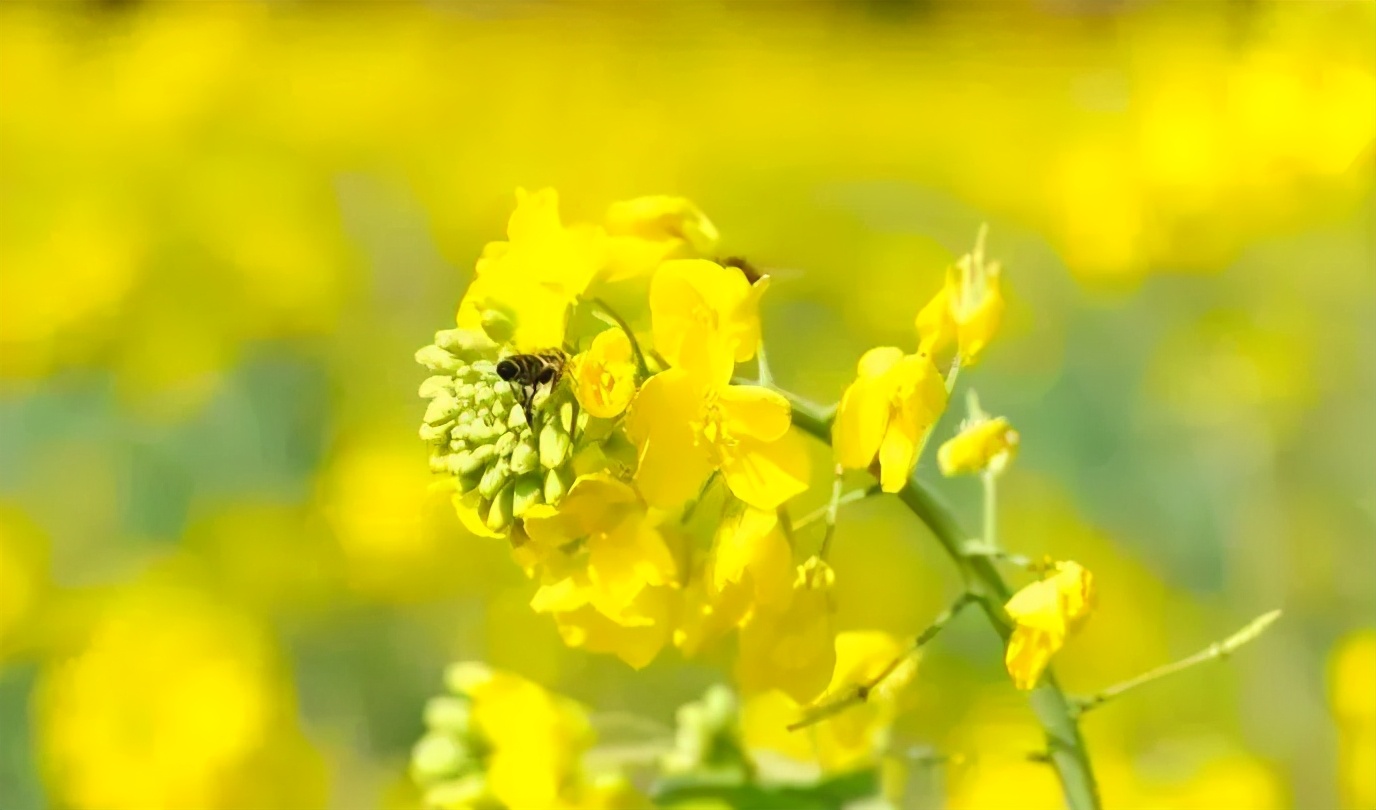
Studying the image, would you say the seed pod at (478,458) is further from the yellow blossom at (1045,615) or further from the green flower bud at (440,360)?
the yellow blossom at (1045,615)

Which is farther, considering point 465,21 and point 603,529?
point 465,21

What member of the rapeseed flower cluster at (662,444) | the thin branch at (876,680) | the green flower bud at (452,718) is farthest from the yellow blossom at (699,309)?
the green flower bud at (452,718)

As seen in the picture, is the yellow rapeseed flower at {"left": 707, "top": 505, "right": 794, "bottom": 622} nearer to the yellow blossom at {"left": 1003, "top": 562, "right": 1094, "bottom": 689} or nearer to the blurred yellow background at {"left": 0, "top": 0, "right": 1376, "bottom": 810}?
the yellow blossom at {"left": 1003, "top": 562, "right": 1094, "bottom": 689}

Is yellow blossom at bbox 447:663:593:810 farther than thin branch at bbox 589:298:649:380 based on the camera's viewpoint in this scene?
Yes

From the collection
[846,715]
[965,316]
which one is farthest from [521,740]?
[965,316]

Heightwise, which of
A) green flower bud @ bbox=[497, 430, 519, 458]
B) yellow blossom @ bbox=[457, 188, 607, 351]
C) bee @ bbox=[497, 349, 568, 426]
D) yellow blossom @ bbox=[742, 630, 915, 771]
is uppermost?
yellow blossom @ bbox=[457, 188, 607, 351]

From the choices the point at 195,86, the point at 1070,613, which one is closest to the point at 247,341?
the point at 195,86

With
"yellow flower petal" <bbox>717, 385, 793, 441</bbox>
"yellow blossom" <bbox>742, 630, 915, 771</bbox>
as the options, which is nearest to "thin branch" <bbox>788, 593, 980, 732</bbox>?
"yellow blossom" <bbox>742, 630, 915, 771</bbox>

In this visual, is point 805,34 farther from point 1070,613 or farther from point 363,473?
point 1070,613
